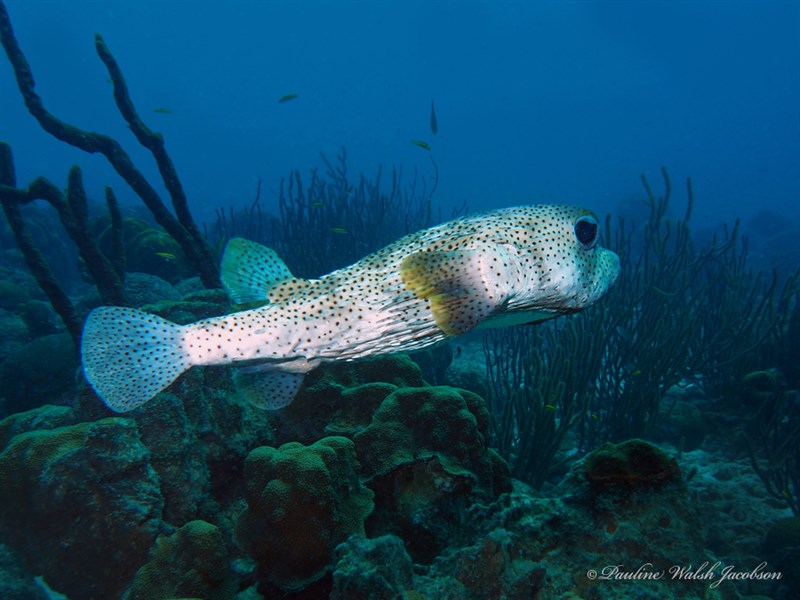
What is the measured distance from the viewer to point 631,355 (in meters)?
7.47

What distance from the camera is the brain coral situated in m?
2.60

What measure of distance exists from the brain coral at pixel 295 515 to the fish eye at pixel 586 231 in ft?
8.17

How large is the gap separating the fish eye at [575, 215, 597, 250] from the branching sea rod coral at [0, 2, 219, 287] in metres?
5.98

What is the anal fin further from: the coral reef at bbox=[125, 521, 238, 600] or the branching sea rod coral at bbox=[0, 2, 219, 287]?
the branching sea rod coral at bbox=[0, 2, 219, 287]

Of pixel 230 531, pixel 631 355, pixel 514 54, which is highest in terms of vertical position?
pixel 514 54

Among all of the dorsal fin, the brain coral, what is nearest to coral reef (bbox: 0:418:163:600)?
the brain coral

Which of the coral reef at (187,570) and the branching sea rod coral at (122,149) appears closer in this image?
the coral reef at (187,570)

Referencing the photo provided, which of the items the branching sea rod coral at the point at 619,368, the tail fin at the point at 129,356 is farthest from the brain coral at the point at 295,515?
the branching sea rod coral at the point at 619,368

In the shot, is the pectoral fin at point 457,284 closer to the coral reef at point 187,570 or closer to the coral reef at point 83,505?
the coral reef at point 187,570

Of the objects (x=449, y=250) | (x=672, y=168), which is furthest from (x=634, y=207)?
(x=672, y=168)

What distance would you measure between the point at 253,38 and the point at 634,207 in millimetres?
149050

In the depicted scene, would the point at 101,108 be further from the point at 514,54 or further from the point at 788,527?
the point at 788,527

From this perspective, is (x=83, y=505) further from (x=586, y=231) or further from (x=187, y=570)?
(x=586, y=231)

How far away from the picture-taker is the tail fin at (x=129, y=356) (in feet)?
8.72
